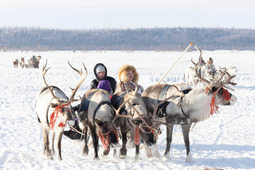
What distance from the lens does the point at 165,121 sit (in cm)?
694

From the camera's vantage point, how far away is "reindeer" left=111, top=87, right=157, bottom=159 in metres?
6.12

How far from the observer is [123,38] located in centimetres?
14062

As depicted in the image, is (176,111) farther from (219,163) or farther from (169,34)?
(169,34)

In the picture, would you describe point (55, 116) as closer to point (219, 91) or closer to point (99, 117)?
point (99, 117)

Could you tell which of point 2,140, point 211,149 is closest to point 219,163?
point 211,149

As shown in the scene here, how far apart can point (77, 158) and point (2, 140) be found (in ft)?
7.95

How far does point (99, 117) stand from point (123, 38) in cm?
13544

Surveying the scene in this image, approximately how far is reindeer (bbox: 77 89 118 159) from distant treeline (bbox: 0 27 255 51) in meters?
118

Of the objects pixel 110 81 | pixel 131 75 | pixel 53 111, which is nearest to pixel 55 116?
pixel 53 111

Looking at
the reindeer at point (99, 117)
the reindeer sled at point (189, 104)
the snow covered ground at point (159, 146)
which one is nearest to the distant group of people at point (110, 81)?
the snow covered ground at point (159, 146)

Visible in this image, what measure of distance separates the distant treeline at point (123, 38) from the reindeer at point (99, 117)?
11786 centimetres

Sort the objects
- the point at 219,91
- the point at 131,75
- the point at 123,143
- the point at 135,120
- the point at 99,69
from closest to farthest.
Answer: the point at 135,120
the point at 123,143
the point at 219,91
the point at 99,69
the point at 131,75

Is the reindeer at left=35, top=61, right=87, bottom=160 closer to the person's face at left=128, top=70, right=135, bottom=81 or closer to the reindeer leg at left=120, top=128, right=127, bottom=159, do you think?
the reindeer leg at left=120, top=128, right=127, bottom=159

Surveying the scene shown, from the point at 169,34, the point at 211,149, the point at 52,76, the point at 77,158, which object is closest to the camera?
the point at 77,158
